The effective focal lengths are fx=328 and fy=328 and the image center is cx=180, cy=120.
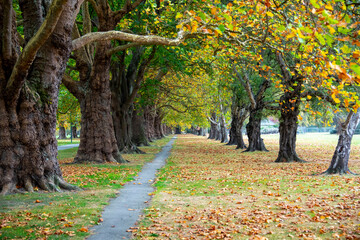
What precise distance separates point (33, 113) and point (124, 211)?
3.91 meters

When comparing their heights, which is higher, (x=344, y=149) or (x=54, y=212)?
(x=344, y=149)

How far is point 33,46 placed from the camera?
7.66 metres

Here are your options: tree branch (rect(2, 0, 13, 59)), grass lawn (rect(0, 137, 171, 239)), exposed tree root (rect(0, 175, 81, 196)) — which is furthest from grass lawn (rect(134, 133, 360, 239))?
tree branch (rect(2, 0, 13, 59))

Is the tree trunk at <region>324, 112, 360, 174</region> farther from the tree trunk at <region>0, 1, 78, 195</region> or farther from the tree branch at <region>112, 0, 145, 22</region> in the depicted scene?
the tree branch at <region>112, 0, 145, 22</region>

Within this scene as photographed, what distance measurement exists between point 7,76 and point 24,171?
2540 mm

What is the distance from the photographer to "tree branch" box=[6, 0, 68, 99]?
24.5 ft

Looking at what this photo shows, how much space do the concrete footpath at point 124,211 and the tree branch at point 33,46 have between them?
3.80m

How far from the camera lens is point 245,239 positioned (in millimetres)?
5332

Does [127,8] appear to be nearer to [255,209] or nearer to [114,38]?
[114,38]

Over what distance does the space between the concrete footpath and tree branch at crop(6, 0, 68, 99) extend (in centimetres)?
380

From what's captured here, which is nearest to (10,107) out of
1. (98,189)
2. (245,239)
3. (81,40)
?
(81,40)

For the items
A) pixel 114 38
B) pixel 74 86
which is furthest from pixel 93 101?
pixel 114 38

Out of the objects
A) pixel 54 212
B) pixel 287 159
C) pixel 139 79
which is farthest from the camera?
pixel 139 79

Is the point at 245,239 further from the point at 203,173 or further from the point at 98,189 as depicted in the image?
the point at 203,173
